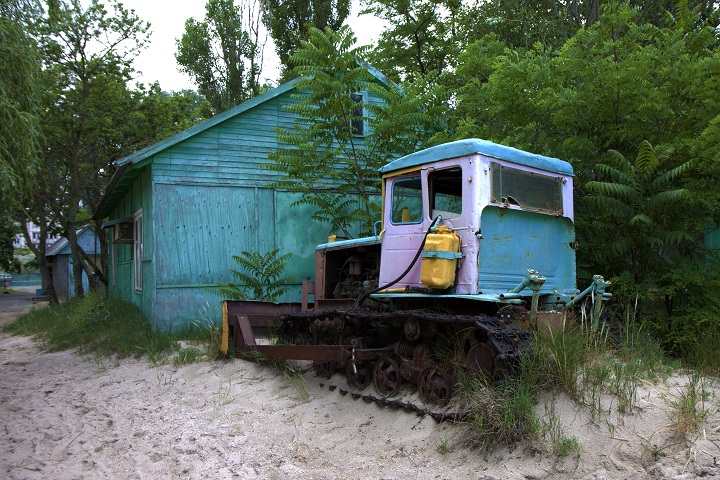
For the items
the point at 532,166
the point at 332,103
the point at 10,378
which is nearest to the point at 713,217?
the point at 532,166

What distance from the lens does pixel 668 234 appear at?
7.28 m

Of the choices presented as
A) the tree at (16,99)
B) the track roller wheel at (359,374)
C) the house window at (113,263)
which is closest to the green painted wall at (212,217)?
the tree at (16,99)

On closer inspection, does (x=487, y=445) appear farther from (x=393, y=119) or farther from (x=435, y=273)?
(x=393, y=119)

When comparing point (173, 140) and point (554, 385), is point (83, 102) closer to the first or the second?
point (173, 140)

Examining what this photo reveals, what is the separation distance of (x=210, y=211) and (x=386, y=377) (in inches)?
286

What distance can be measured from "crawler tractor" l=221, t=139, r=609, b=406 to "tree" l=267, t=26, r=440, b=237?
425cm

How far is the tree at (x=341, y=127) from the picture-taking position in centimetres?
1097

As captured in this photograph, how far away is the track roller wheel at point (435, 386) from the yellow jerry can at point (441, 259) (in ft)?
2.79

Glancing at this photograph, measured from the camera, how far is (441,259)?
19.0 ft

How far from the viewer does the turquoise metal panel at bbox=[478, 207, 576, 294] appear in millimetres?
5941

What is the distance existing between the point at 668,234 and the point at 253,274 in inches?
318

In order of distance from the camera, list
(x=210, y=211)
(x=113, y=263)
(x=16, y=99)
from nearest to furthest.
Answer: (x=16, y=99)
(x=210, y=211)
(x=113, y=263)

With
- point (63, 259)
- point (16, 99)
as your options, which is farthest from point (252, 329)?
point (63, 259)

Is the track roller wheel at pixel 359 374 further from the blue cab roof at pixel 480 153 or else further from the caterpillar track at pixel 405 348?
the blue cab roof at pixel 480 153
